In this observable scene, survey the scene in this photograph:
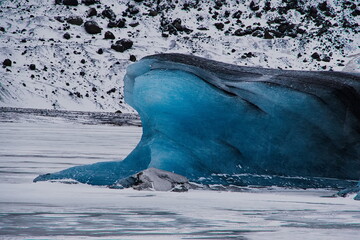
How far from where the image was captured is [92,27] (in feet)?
156

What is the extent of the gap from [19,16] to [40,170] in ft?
143

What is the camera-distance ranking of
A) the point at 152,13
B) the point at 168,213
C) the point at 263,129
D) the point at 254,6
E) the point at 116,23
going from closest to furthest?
the point at 168,213
the point at 263,129
the point at 116,23
the point at 152,13
the point at 254,6

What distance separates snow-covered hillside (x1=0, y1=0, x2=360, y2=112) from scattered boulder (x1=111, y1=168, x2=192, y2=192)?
1253 inches

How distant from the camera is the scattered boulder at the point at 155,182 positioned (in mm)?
4547

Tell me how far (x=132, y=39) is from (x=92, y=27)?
3.28m

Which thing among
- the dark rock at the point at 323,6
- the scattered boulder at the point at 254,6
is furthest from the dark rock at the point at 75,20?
the dark rock at the point at 323,6

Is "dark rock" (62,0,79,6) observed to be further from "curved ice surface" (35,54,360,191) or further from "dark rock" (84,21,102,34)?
"curved ice surface" (35,54,360,191)

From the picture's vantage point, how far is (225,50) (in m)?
48.9

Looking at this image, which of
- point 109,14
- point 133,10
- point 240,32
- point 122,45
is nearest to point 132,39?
point 122,45

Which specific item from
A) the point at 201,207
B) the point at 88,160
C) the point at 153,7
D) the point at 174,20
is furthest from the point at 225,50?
the point at 201,207

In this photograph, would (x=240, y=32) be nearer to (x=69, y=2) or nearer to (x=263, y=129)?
(x=69, y=2)

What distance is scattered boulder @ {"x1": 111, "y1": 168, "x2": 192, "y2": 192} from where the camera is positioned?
455 cm

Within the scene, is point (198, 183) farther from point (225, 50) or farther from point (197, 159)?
point (225, 50)

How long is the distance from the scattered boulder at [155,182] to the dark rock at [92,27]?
4389 centimetres
